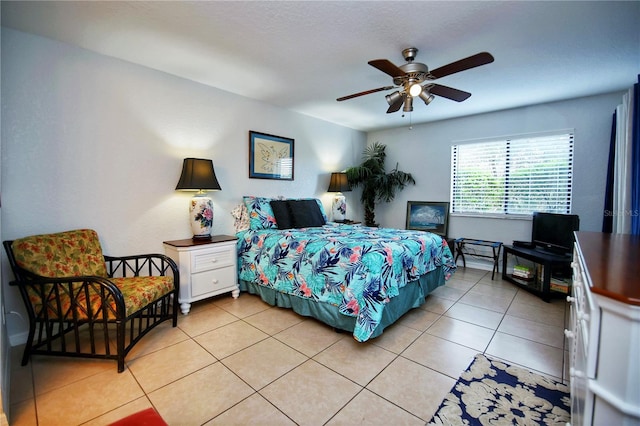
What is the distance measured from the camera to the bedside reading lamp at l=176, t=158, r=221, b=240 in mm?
2943

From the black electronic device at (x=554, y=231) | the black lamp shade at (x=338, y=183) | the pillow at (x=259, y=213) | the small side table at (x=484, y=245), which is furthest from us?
the black lamp shade at (x=338, y=183)

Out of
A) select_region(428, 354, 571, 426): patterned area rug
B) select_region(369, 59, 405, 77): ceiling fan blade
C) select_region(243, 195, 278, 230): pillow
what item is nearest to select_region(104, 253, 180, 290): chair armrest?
select_region(243, 195, 278, 230): pillow

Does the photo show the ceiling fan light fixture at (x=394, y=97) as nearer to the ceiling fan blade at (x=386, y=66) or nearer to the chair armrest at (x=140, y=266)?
the ceiling fan blade at (x=386, y=66)

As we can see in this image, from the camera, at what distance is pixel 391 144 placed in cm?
550

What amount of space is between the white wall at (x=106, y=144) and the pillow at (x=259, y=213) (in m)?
0.24

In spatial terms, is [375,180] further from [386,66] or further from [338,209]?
[386,66]

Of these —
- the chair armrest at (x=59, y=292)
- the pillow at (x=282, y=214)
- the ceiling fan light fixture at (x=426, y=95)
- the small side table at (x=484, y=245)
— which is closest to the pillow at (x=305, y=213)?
the pillow at (x=282, y=214)

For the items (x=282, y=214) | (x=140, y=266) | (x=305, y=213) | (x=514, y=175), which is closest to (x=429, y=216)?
(x=514, y=175)

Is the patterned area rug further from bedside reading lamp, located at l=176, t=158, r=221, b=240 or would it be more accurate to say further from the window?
the window

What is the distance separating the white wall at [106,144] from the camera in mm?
2215

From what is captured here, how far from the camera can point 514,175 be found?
419cm

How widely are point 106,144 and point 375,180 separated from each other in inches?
157

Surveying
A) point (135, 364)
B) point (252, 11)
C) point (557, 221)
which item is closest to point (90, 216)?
point (135, 364)

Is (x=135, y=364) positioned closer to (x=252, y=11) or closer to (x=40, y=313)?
(x=40, y=313)
